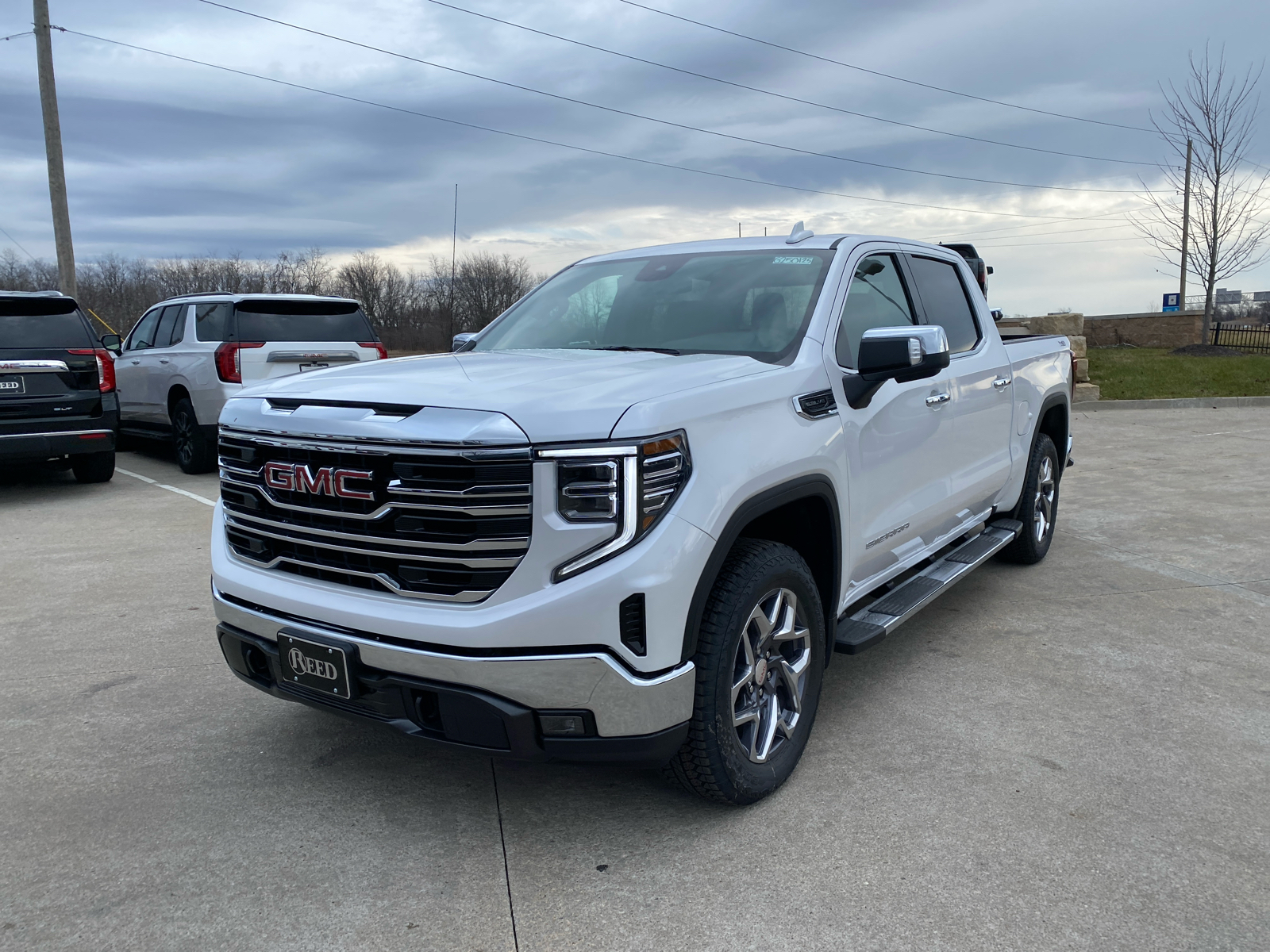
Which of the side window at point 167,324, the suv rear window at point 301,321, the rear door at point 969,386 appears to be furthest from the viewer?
the side window at point 167,324

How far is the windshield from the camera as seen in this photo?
366 centimetres

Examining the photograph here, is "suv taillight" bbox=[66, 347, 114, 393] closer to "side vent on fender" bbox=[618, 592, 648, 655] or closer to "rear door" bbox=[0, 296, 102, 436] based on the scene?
"rear door" bbox=[0, 296, 102, 436]

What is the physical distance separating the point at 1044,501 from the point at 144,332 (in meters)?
10.2

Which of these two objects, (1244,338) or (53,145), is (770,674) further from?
(1244,338)

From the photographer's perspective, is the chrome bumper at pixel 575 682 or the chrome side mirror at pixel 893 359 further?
the chrome side mirror at pixel 893 359

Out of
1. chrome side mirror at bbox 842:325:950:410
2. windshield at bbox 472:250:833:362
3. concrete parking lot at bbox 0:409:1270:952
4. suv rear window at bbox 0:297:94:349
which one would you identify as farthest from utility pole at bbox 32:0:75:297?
chrome side mirror at bbox 842:325:950:410

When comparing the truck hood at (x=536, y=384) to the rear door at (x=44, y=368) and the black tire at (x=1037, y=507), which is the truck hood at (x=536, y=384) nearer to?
the black tire at (x=1037, y=507)

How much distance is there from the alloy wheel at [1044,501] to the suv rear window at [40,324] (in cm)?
829

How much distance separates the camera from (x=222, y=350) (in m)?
9.68

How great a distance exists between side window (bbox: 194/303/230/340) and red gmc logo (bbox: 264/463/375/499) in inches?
301

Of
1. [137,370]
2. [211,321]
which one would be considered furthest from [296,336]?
[137,370]

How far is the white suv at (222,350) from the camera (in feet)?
32.0

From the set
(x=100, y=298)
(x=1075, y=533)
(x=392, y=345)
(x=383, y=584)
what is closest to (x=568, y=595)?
(x=383, y=584)

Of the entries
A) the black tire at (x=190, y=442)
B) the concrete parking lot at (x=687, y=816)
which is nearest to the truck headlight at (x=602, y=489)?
the concrete parking lot at (x=687, y=816)
